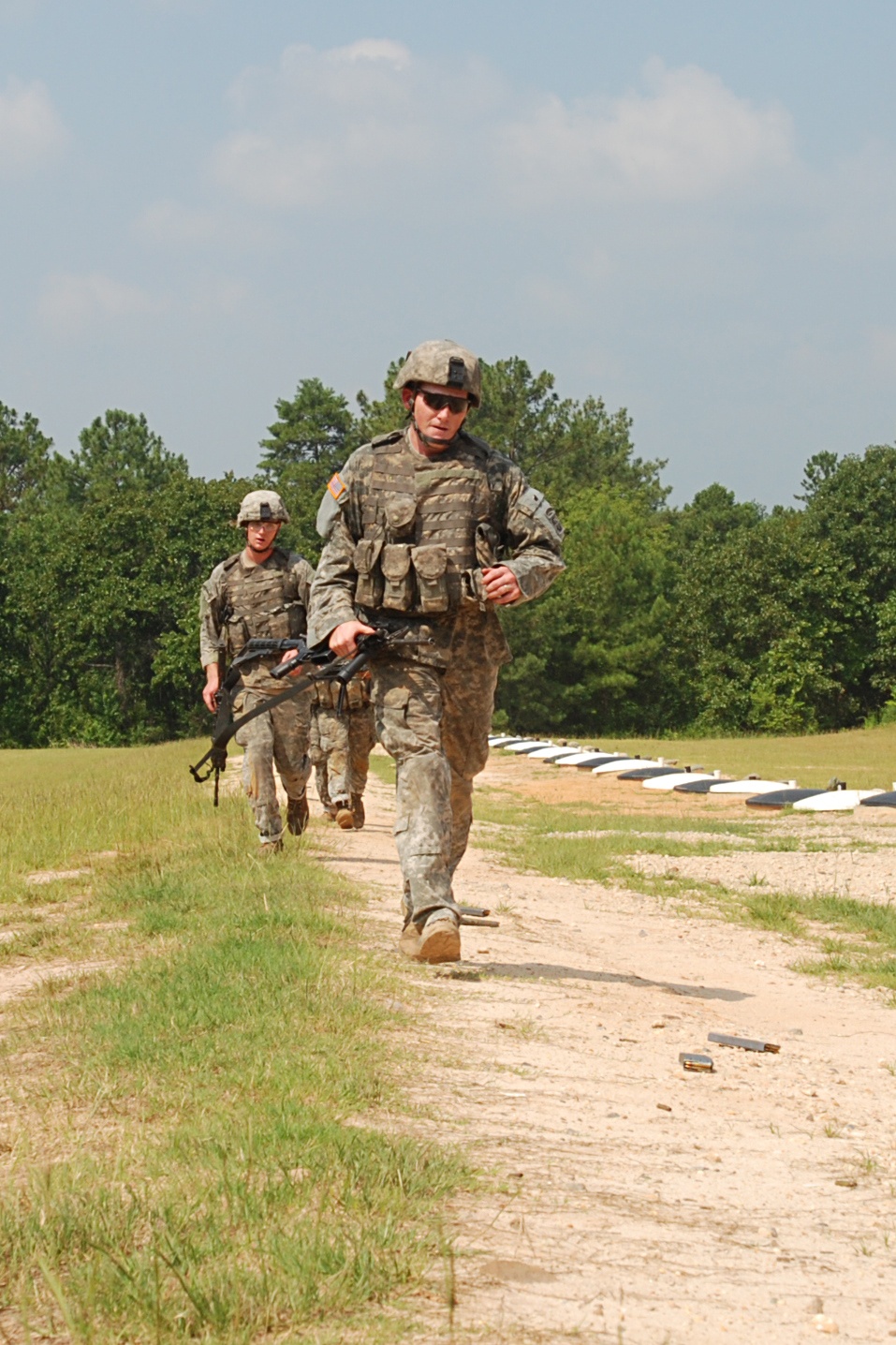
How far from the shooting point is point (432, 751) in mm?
6375

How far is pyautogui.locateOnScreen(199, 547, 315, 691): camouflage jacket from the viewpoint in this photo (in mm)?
10562

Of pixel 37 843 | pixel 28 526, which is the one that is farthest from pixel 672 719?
pixel 37 843

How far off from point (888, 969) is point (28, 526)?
6724 cm

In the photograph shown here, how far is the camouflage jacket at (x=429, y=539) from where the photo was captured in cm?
632

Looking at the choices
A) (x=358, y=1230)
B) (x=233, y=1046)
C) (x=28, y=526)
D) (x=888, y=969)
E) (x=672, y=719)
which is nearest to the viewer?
(x=358, y=1230)

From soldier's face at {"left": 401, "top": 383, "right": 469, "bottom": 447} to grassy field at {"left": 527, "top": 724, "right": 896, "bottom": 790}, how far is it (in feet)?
47.5

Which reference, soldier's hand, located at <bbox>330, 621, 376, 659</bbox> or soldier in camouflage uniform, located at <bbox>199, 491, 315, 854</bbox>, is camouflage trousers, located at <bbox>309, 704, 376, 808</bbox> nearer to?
soldier in camouflage uniform, located at <bbox>199, 491, 315, 854</bbox>

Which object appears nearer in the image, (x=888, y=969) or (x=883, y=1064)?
(x=883, y=1064)

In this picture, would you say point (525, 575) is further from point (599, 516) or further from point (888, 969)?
point (599, 516)

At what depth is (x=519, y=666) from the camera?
194 feet

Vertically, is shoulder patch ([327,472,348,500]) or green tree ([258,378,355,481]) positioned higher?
green tree ([258,378,355,481])

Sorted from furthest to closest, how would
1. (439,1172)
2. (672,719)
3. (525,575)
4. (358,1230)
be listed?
(672,719)
(525,575)
(439,1172)
(358,1230)

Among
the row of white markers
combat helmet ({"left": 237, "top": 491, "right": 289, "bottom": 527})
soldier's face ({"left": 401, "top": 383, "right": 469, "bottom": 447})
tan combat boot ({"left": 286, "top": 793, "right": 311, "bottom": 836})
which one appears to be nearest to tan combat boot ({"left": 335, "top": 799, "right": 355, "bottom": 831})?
tan combat boot ({"left": 286, "top": 793, "right": 311, "bottom": 836})

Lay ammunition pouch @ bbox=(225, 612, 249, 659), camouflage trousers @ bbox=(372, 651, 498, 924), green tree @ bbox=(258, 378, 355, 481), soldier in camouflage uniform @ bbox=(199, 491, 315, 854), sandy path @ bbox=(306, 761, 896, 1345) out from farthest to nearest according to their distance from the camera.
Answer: green tree @ bbox=(258, 378, 355, 481), ammunition pouch @ bbox=(225, 612, 249, 659), soldier in camouflage uniform @ bbox=(199, 491, 315, 854), camouflage trousers @ bbox=(372, 651, 498, 924), sandy path @ bbox=(306, 761, 896, 1345)
